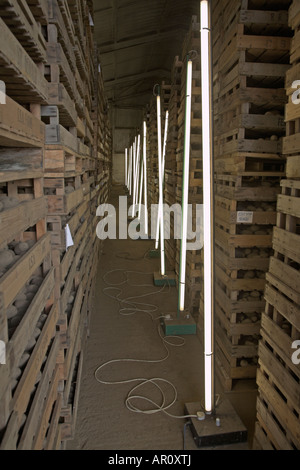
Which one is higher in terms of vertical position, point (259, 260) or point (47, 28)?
point (47, 28)

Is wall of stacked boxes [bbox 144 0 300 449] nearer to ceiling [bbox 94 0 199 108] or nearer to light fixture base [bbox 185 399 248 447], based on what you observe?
light fixture base [bbox 185 399 248 447]

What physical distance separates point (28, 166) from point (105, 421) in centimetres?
280

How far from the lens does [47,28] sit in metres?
2.96

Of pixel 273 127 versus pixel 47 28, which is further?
pixel 273 127

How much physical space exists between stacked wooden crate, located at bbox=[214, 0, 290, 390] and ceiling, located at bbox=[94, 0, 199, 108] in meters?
9.55

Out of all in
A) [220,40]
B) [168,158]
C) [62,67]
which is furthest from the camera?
[168,158]

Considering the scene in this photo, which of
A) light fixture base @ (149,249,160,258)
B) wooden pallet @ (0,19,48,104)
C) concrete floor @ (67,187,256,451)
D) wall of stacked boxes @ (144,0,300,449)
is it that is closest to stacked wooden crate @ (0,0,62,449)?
wooden pallet @ (0,19,48,104)

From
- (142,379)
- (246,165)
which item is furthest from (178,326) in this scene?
(246,165)

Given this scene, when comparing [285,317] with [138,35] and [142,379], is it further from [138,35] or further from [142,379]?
[138,35]

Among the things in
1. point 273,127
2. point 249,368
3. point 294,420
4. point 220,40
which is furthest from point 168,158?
point 294,420

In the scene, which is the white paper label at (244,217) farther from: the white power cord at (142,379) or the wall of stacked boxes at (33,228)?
the white power cord at (142,379)

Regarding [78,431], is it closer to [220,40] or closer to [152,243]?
[220,40]

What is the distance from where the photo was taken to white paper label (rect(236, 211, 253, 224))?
432cm

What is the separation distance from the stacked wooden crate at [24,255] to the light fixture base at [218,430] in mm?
1353
